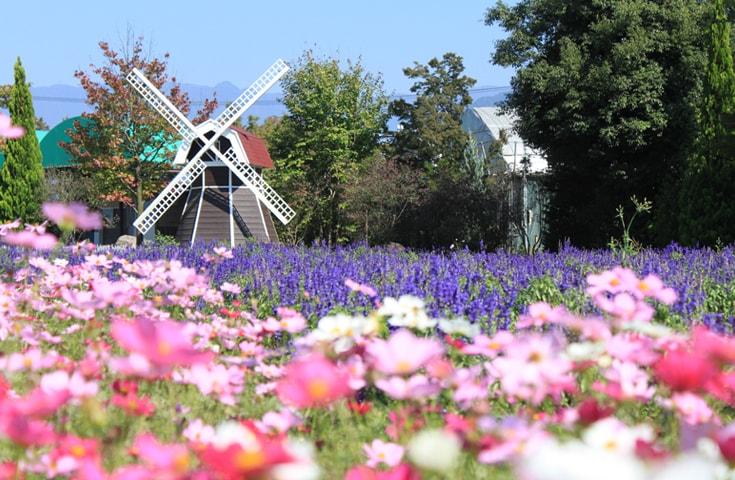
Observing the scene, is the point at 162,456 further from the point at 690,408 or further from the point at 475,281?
the point at 475,281

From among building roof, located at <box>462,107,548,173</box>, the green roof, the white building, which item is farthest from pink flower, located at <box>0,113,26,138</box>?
building roof, located at <box>462,107,548,173</box>

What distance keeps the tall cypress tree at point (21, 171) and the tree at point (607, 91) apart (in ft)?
46.6

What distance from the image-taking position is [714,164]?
598 inches

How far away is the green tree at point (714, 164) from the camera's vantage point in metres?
14.8

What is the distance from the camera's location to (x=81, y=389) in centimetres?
191

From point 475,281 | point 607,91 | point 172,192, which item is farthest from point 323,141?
point 475,281

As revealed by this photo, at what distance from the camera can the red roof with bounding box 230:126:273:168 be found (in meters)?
23.9

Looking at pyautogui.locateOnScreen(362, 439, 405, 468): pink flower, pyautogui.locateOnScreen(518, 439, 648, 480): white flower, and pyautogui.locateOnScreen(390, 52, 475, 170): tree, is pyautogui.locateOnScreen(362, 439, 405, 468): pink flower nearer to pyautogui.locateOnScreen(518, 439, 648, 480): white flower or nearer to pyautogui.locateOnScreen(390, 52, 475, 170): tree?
pyautogui.locateOnScreen(518, 439, 648, 480): white flower

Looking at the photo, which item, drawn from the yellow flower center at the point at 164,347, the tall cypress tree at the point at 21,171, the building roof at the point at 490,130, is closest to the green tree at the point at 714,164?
the yellow flower center at the point at 164,347

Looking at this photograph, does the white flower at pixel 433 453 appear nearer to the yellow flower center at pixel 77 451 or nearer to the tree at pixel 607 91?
the yellow flower center at pixel 77 451

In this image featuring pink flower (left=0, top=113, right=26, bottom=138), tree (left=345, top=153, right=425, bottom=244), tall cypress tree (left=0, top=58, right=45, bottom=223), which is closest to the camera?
pink flower (left=0, top=113, right=26, bottom=138)

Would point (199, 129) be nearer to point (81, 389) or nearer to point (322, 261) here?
point (322, 261)

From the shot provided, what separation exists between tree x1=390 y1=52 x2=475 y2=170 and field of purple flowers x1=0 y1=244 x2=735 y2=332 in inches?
801

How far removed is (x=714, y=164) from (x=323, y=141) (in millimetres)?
18072
